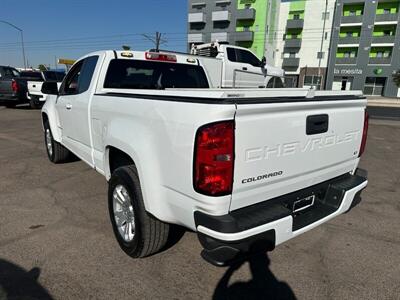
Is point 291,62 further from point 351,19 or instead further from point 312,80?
point 351,19

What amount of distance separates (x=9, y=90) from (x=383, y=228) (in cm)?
1558

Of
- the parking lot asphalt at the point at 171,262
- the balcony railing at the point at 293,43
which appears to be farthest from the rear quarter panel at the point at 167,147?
the balcony railing at the point at 293,43

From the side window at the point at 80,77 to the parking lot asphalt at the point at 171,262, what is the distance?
1514mm

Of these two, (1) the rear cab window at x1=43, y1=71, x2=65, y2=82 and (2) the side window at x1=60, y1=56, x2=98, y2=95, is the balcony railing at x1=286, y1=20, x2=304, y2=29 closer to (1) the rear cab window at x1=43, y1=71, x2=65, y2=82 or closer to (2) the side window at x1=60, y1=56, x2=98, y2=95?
(1) the rear cab window at x1=43, y1=71, x2=65, y2=82

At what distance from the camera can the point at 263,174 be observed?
2080 mm

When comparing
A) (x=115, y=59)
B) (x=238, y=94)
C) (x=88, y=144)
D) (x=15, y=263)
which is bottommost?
(x=15, y=263)

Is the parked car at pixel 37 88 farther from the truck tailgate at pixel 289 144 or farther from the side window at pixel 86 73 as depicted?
the truck tailgate at pixel 289 144

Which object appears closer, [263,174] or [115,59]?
[263,174]

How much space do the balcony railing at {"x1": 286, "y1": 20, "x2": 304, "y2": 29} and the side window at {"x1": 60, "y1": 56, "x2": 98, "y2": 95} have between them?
45.5 metres

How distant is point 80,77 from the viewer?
4141 millimetres

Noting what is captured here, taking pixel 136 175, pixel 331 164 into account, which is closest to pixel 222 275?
pixel 136 175

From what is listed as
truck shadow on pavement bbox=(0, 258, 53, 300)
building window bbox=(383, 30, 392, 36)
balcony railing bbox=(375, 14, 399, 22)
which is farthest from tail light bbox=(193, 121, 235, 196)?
building window bbox=(383, 30, 392, 36)

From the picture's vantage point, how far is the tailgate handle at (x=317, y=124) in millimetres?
2287

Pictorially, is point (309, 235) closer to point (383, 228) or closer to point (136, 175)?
point (383, 228)
